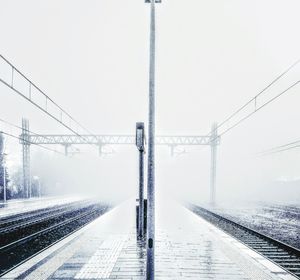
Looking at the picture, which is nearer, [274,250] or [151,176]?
[151,176]

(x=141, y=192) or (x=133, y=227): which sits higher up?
(x=141, y=192)

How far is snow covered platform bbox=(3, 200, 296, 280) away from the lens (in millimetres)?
7074

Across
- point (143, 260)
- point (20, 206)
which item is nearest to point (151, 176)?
point (143, 260)

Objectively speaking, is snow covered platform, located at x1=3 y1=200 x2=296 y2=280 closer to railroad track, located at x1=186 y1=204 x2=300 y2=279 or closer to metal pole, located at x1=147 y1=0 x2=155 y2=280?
railroad track, located at x1=186 y1=204 x2=300 y2=279

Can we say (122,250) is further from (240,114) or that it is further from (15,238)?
(240,114)

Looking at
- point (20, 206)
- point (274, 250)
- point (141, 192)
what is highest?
point (141, 192)

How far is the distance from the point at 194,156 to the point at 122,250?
88.4 meters

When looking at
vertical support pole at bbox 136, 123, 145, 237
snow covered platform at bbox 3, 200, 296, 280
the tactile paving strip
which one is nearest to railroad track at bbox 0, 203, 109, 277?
snow covered platform at bbox 3, 200, 296, 280

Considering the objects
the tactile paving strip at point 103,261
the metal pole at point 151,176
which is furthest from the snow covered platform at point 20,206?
the metal pole at point 151,176

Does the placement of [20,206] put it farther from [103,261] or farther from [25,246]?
[103,261]

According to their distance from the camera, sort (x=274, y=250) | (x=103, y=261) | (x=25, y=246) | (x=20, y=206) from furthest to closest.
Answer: (x=20, y=206)
(x=25, y=246)
(x=274, y=250)
(x=103, y=261)

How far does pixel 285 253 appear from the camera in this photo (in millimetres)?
10266

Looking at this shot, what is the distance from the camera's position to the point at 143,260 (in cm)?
825

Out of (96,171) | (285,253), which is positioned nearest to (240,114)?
(285,253)
